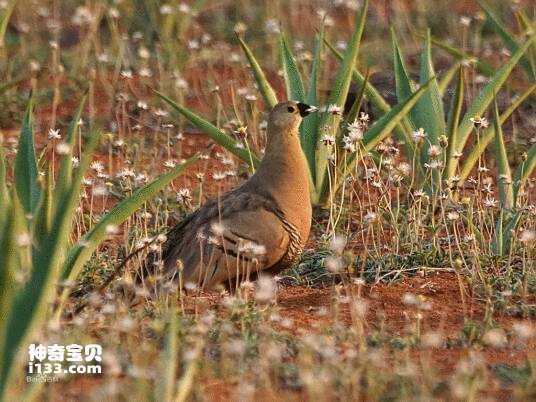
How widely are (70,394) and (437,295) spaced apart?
2.04m

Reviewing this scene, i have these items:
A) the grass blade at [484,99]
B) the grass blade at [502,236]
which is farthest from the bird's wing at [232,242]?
the grass blade at [484,99]

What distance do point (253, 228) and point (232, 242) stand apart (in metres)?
0.11

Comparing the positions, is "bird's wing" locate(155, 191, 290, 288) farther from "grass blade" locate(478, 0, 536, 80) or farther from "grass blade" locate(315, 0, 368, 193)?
"grass blade" locate(478, 0, 536, 80)

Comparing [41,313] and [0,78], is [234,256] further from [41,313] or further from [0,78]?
[0,78]

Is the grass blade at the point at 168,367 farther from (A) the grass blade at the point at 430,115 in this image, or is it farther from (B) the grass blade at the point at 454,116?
(A) the grass blade at the point at 430,115

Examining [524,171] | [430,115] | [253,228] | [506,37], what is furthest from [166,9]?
[253,228]

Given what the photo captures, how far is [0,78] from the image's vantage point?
950cm

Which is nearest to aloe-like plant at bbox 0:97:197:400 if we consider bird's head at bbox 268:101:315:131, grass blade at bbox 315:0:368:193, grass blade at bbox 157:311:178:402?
grass blade at bbox 157:311:178:402

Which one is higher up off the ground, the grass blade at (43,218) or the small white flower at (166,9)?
the small white flower at (166,9)

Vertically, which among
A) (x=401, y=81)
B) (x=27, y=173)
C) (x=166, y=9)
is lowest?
(x=27, y=173)

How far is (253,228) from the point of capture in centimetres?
572

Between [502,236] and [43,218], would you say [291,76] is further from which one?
[43,218]

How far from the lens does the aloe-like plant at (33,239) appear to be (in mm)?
3965

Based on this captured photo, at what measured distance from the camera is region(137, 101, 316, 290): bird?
5688 millimetres
